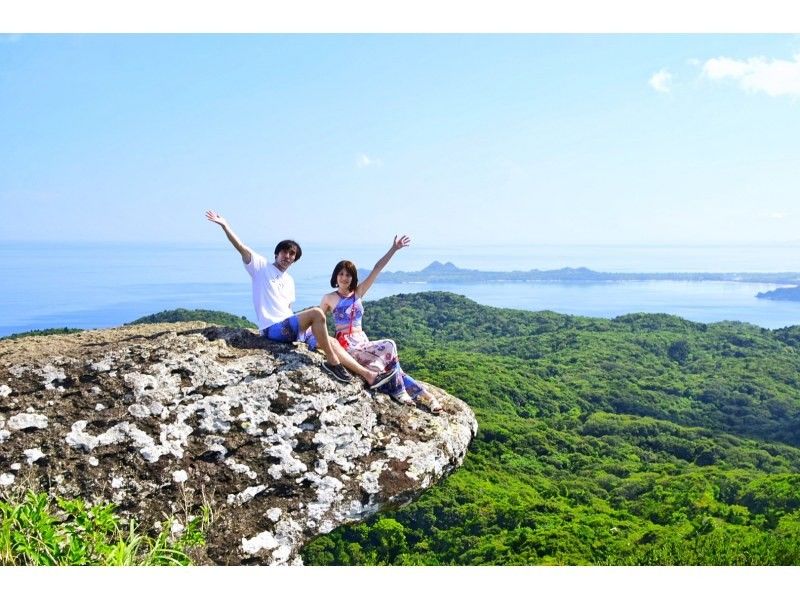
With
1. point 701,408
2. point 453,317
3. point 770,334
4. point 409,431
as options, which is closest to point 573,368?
point 701,408

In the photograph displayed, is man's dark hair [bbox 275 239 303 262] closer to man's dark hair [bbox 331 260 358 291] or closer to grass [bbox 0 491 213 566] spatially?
man's dark hair [bbox 331 260 358 291]

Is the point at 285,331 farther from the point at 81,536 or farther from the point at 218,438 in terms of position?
the point at 81,536

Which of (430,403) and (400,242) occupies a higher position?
(400,242)

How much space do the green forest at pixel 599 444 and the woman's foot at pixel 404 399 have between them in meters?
1.86

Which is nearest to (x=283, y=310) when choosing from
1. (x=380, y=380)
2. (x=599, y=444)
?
(x=380, y=380)

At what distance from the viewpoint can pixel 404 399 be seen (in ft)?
21.2

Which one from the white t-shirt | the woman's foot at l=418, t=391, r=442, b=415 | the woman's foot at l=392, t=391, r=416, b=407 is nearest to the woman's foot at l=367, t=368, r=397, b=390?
the woman's foot at l=392, t=391, r=416, b=407

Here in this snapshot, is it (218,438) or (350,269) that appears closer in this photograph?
(218,438)

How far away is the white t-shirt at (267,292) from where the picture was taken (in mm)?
6605

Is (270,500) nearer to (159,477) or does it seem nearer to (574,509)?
(159,477)

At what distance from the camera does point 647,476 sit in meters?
35.8

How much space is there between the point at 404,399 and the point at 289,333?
1194 mm

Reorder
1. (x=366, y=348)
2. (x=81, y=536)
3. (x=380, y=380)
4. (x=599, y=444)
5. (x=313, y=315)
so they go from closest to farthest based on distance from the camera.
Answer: (x=81, y=536) → (x=313, y=315) → (x=380, y=380) → (x=366, y=348) → (x=599, y=444)

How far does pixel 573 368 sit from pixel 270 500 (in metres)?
52.1
